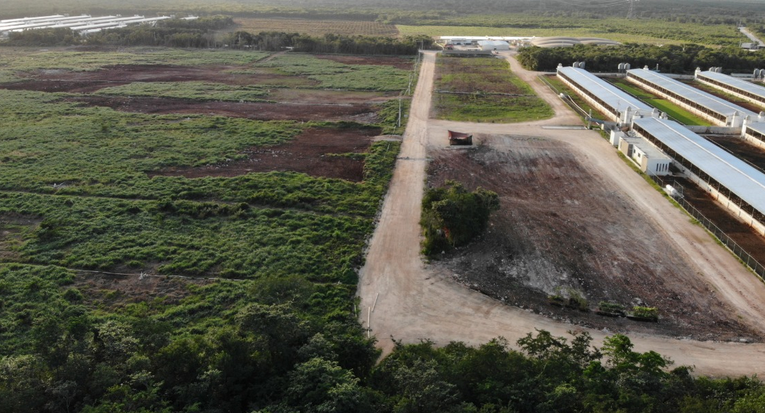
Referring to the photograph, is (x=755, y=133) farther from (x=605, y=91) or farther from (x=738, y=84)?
(x=738, y=84)

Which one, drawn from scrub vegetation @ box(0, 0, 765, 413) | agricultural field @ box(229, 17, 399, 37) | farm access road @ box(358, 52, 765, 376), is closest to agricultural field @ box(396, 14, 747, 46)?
agricultural field @ box(229, 17, 399, 37)

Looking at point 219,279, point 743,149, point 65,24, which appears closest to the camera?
point 219,279

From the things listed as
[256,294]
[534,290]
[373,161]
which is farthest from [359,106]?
[256,294]

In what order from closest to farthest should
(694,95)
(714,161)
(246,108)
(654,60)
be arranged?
1. (714,161)
2. (246,108)
3. (694,95)
4. (654,60)

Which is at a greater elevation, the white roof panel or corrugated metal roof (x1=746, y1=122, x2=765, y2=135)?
the white roof panel

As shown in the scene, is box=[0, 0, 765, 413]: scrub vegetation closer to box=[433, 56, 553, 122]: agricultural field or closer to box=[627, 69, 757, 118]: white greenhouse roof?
box=[433, 56, 553, 122]: agricultural field

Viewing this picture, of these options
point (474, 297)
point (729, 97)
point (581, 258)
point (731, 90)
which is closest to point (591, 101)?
point (729, 97)
